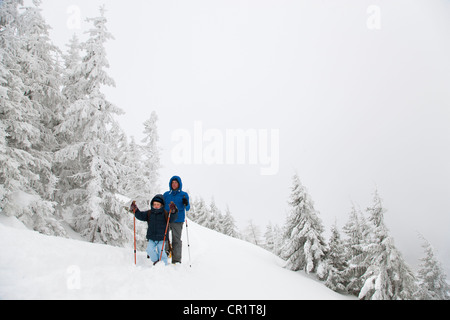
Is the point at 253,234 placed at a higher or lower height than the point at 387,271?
lower

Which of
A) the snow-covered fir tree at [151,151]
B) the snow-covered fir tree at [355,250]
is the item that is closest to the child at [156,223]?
the snow-covered fir tree at [355,250]

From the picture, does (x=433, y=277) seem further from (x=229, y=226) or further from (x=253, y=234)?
(x=253, y=234)

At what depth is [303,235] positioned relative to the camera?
21.9m

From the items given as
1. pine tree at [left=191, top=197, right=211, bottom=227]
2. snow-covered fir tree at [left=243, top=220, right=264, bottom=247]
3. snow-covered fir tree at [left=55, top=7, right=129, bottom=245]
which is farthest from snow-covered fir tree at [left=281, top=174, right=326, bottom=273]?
snow-covered fir tree at [left=243, top=220, right=264, bottom=247]

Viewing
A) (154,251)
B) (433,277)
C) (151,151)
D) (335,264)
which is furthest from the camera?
(151,151)

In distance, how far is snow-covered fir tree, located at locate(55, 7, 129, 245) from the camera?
12734mm

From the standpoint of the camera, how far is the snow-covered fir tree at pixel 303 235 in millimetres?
21141

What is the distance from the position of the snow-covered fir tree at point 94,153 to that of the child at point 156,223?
5.51m

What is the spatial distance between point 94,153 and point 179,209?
24.1ft

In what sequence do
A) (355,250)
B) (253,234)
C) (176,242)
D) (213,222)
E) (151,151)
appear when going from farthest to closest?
1. (253,234)
2. (213,222)
3. (151,151)
4. (355,250)
5. (176,242)

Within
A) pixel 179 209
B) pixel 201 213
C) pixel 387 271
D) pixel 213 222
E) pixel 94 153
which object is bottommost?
pixel 213 222

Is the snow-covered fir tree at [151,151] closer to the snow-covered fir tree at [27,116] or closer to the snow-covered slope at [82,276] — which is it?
the snow-covered fir tree at [27,116]

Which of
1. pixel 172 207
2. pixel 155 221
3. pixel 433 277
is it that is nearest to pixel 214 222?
pixel 433 277

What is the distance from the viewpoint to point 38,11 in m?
13.4
